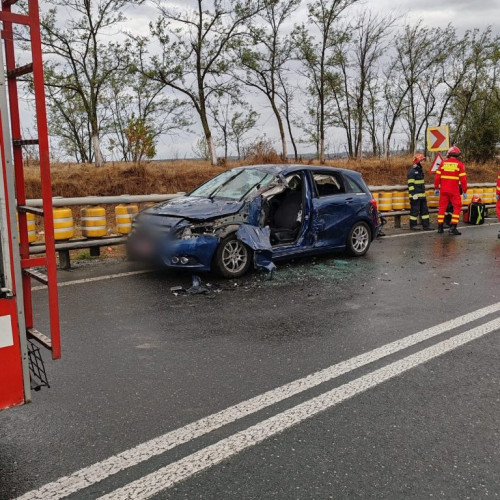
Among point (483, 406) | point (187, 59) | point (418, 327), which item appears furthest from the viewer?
point (187, 59)

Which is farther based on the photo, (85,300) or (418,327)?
(85,300)

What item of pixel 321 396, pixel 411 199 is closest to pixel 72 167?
pixel 411 199

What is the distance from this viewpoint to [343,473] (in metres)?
2.58

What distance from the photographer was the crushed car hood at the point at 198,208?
6.83m

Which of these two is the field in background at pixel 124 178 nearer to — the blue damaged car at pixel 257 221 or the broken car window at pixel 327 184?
the blue damaged car at pixel 257 221

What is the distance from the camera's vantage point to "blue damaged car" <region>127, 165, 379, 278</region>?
6762 mm

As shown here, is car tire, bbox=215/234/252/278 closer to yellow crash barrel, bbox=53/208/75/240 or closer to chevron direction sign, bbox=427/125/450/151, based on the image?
yellow crash barrel, bbox=53/208/75/240

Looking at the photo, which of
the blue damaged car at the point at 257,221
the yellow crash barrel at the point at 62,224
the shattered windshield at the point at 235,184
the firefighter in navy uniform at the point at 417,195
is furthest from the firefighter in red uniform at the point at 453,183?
the yellow crash barrel at the point at 62,224

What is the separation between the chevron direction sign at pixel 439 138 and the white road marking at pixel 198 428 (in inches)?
422

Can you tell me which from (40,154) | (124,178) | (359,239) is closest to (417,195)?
(359,239)

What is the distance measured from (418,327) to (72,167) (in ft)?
59.8

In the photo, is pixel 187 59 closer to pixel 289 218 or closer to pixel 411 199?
pixel 411 199

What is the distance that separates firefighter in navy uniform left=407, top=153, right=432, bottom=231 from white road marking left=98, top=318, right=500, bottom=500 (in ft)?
30.6

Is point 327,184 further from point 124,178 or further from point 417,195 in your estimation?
point 124,178
